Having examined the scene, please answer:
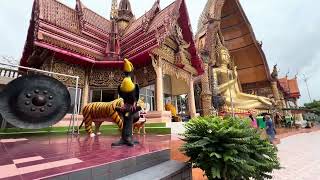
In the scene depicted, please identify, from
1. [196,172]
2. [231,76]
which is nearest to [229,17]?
[231,76]

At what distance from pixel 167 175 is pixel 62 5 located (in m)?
11.2

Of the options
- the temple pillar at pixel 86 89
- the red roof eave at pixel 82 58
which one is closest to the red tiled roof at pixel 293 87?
the red roof eave at pixel 82 58

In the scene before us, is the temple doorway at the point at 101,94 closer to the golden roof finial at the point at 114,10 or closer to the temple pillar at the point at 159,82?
the temple pillar at the point at 159,82

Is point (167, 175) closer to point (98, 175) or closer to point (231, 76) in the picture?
point (98, 175)

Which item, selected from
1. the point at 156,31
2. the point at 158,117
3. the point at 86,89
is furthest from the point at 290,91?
the point at 86,89

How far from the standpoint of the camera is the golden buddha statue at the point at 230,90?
51.0 ft

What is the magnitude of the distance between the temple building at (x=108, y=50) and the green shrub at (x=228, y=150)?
504cm

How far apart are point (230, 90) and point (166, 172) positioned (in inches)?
555

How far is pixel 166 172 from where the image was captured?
7.95 feet

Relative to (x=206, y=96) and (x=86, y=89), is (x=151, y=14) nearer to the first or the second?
(x=86, y=89)

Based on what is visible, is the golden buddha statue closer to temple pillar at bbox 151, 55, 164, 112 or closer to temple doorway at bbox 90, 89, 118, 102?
temple pillar at bbox 151, 55, 164, 112

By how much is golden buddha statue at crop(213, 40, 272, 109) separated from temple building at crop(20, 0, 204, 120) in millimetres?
5287

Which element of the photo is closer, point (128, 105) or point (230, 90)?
point (128, 105)

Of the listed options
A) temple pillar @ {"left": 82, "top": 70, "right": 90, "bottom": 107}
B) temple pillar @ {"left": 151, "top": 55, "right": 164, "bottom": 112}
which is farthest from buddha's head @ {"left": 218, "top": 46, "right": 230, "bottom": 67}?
temple pillar @ {"left": 82, "top": 70, "right": 90, "bottom": 107}
